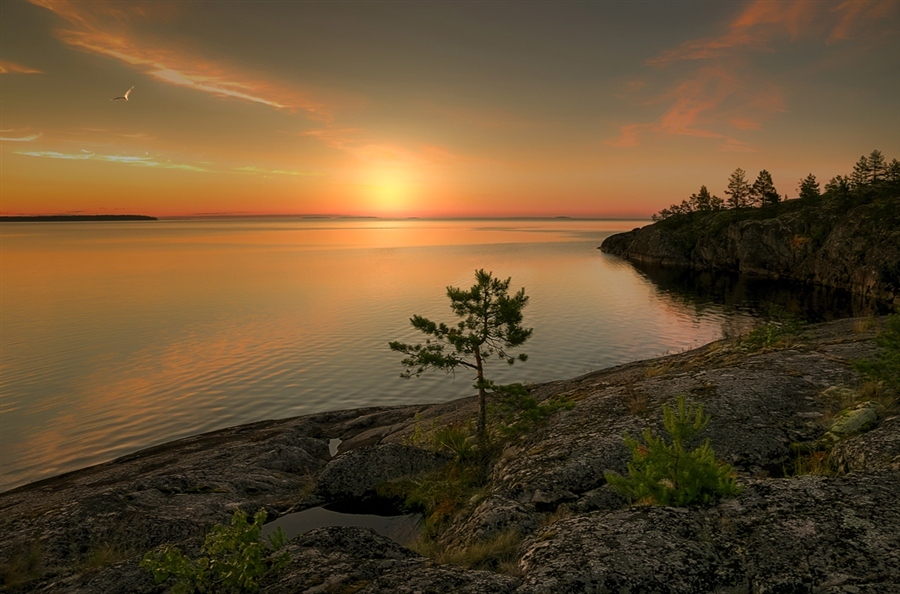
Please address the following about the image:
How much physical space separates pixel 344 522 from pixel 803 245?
9629cm

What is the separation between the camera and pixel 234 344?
4347 cm

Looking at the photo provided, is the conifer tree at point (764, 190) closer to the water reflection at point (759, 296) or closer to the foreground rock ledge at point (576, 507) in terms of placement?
the water reflection at point (759, 296)

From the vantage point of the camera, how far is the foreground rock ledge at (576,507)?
638cm

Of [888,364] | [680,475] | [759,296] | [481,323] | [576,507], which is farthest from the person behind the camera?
[759,296]

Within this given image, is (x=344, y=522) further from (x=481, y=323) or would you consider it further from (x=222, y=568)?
(x=481, y=323)

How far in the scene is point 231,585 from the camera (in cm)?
714

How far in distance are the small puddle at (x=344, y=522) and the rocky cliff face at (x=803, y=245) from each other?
2728 inches

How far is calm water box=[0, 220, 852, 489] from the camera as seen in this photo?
28.1 meters

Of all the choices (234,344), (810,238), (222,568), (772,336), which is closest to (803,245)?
(810,238)

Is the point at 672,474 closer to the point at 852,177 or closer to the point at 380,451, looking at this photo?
the point at 380,451

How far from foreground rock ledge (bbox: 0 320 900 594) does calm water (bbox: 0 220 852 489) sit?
5986 mm

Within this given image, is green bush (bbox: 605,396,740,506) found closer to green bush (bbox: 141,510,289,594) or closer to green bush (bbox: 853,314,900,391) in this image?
green bush (bbox: 141,510,289,594)

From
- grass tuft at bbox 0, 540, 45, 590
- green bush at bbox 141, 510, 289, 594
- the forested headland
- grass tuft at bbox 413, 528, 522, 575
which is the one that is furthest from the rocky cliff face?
grass tuft at bbox 0, 540, 45, 590

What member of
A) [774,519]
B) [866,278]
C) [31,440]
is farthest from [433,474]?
[866,278]
